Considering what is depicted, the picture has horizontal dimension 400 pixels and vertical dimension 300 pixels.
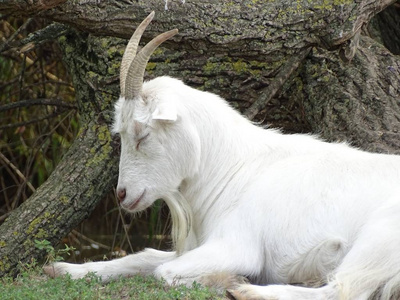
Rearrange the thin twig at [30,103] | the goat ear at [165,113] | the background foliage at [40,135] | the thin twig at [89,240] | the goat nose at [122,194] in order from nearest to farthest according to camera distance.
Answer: the goat ear at [165,113], the goat nose at [122,194], the thin twig at [30,103], the background foliage at [40,135], the thin twig at [89,240]

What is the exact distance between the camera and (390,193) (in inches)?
199

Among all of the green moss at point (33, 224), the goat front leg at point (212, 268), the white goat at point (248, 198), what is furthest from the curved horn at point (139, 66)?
the green moss at point (33, 224)

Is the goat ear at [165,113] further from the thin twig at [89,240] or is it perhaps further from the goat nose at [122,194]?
the thin twig at [89,240]

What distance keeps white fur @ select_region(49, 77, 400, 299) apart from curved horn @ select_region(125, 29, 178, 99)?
0.07m

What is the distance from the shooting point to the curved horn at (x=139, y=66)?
5.30m

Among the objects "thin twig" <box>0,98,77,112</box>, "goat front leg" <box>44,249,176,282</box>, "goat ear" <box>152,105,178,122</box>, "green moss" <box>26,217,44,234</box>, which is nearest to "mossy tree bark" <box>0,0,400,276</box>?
"green moss" <box>26,217,44,234</box>

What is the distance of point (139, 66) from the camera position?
5.36 meters

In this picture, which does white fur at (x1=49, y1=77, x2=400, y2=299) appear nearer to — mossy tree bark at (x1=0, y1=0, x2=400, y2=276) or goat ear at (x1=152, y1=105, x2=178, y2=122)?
goat ear at (x1=152, y1=105, x2=178, y2=122)

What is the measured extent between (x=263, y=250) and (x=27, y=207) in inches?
93.0

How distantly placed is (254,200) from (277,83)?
1.94 meters

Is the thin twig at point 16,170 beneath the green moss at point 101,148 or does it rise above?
beneath

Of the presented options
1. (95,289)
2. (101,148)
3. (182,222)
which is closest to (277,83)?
(101,148)

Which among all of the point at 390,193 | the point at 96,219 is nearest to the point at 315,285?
the point at 390,193

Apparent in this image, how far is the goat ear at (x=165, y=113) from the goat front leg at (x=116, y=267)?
1.05 m
